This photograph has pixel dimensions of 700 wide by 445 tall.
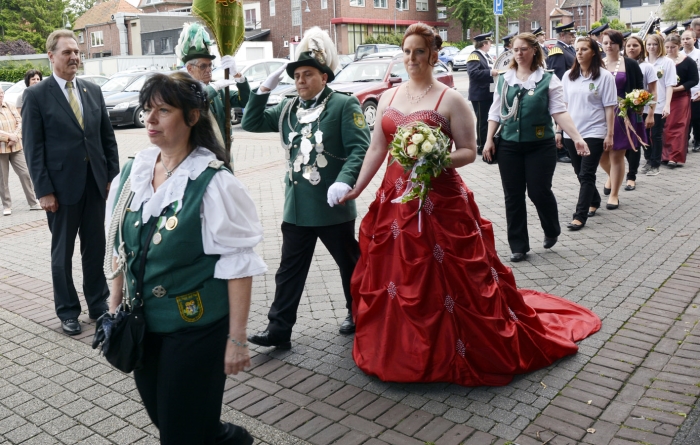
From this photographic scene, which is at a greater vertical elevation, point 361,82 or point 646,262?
point 361,82

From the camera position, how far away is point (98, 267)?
5.77 metres

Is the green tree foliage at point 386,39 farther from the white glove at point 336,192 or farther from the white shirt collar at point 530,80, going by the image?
the white glove at point 336,192

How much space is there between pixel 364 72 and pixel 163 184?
52.5 feet

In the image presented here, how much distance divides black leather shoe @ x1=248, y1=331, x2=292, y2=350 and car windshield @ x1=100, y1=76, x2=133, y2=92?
19.8 m

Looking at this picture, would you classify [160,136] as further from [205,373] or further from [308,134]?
[308,134]

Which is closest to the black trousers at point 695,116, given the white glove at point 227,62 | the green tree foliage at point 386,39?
the white glove at point 227,62

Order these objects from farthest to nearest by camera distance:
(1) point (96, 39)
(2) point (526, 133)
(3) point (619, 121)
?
(1) point (96, 39), (3) point (619, 121), (2) point (526, 133)

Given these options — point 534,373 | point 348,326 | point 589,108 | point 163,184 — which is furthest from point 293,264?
point 589,108

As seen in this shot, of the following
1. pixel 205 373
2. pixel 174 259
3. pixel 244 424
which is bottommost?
pixel 244 424

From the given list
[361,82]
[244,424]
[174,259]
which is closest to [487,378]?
[244,424]

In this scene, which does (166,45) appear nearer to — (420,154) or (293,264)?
(293,264)

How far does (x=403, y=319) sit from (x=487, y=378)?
2.00 feet

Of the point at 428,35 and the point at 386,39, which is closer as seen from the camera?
the point at 428,35

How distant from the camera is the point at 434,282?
4387mm
